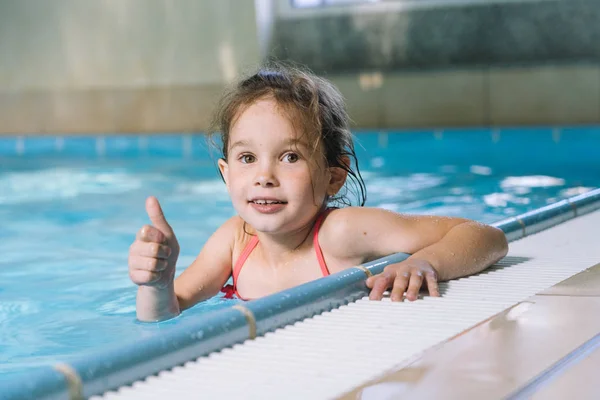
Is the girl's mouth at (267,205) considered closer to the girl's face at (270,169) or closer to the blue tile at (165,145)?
the girl's face at (270,169)

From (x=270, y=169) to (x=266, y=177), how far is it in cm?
3

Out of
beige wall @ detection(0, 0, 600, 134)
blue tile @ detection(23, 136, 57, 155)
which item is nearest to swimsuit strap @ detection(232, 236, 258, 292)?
beige wall @ detection(0, 0, 600, 134)

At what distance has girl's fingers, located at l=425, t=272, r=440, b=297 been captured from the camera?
6.45 ft

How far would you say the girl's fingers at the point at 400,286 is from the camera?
6.36ft

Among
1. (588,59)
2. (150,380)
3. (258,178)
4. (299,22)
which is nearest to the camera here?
(150,380)

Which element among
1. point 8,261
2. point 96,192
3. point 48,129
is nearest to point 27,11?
point 48,129

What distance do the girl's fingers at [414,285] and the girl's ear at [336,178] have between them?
508 mm

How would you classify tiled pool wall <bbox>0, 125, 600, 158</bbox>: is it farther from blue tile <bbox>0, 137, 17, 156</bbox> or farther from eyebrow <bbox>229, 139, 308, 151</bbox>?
eyebrow <bbox>229, 139, 308, 151</bbox>

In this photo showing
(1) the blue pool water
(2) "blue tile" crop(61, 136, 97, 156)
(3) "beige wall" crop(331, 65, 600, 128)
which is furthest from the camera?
(2) "blue tile" crop(61, 136, 97, 156)

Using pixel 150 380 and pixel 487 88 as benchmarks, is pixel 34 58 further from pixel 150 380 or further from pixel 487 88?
pixel 150 380

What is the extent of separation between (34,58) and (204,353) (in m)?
10.2

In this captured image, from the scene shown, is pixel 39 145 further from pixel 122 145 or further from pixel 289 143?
Answer: pixel 289 143

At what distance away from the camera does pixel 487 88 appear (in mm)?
9258

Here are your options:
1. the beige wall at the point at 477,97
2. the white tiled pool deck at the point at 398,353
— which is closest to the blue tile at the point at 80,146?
the beige wall at the point at 477,97
